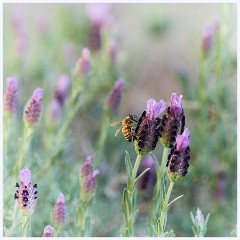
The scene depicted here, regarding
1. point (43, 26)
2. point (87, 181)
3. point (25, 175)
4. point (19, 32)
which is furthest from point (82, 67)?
point (43, 26)

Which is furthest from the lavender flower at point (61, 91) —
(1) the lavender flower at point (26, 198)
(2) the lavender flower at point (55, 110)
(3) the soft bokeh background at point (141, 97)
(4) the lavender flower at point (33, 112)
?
(1) the lavender flower at point (26, 198)

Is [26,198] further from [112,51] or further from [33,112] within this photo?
[112,51]

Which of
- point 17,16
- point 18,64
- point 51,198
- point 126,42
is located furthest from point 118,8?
point 51,198

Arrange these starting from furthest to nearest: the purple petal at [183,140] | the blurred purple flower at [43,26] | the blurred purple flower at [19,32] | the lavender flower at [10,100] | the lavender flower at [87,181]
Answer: the blurred purple flower at [43,26] < the blurred purple flower at [19,32] < the lavender flower at [10,100] < the lavender flower at [87,181] < the purple petal at [183,140]

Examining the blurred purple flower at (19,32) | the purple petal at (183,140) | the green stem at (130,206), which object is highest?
Result: the blurred purple flower at (19,32)

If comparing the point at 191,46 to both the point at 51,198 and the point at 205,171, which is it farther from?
the point at 51,198

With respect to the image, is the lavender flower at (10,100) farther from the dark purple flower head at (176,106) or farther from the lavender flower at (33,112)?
the dark purple flower head at (176,106)
